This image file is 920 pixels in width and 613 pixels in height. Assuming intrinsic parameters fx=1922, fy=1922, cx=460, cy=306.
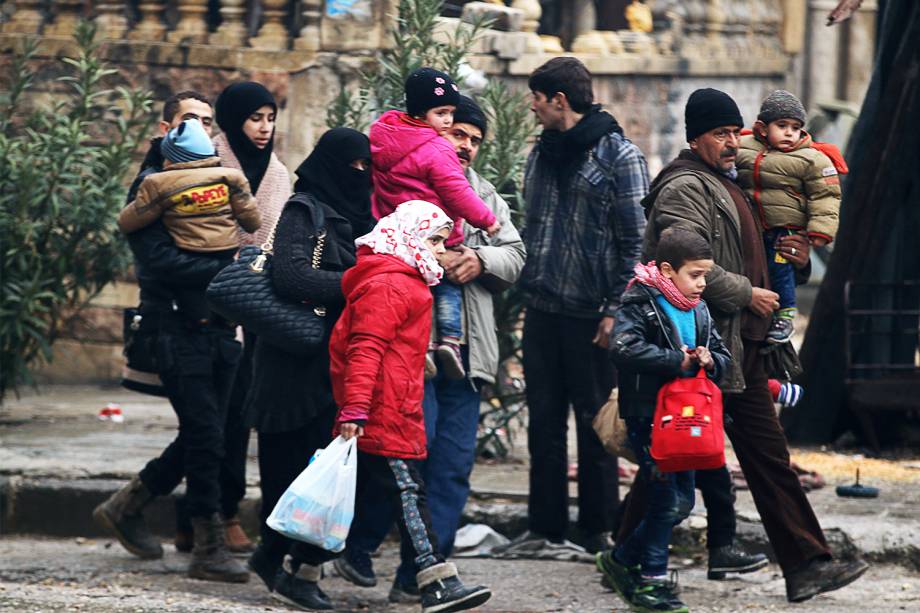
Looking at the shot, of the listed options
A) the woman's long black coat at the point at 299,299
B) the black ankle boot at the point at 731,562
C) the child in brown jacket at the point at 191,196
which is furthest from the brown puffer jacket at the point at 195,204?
the black ankle boot at the point at 731,562

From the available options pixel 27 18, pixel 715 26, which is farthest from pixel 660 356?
pixel 715 26

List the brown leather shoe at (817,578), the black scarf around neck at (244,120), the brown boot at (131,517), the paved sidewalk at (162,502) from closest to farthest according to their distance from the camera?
1. the brown leather shoe at (817,578)
2. the black scarf around neck at (244,120)
3. the brown boot at (131,517)
4. the paved sidewalk at (162,502)

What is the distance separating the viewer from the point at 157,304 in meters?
7.47

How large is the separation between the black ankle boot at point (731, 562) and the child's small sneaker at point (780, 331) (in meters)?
0.86

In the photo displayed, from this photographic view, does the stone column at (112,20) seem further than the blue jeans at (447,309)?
Yes

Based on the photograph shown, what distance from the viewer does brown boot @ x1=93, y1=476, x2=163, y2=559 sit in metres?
7.77

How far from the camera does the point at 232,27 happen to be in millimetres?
10156

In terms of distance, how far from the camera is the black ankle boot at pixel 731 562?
288 inches

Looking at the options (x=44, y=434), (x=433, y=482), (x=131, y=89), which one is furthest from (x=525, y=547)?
(x=131, y=89)

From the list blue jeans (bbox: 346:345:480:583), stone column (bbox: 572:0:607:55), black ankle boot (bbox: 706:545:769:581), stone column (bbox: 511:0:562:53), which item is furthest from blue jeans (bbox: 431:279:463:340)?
stone column (bbox: 572:0:607:55)

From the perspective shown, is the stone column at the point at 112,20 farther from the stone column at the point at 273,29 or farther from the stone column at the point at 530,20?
the stone column at the point at 530,20

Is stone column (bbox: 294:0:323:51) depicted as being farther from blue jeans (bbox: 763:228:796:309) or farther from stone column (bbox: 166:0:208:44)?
blue jeans (bbox: 763:228:796:309)

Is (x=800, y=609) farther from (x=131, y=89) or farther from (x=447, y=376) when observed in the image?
(x=131, y=89)

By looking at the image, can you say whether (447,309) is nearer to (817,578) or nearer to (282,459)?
(282,459)
